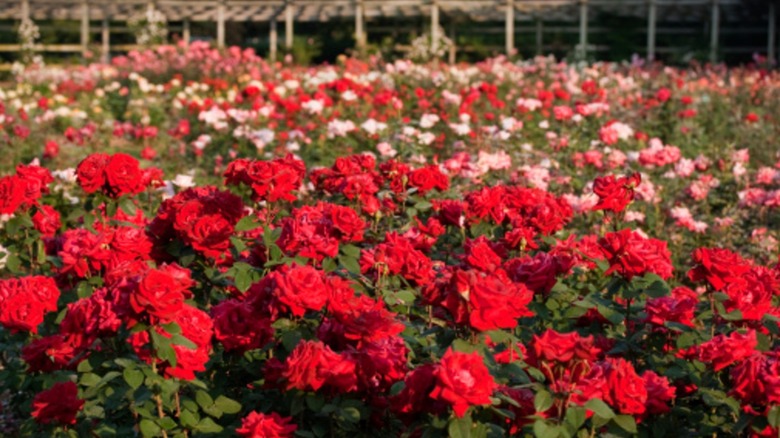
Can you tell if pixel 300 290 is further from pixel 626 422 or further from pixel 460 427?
pixel 626 422

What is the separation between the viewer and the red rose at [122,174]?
12.8ft

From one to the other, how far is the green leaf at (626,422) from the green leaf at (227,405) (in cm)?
107

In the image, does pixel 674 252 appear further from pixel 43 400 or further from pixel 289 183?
pixel 43 400

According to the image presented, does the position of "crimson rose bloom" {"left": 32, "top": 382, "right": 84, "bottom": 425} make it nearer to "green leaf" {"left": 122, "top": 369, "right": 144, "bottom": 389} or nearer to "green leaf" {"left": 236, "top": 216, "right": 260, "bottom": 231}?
"green leaf" {"left": 122, "top": 369, "right": 144, "bottom": 389}

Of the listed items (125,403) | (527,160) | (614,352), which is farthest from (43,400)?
(527,160)

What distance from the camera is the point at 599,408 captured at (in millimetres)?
2340

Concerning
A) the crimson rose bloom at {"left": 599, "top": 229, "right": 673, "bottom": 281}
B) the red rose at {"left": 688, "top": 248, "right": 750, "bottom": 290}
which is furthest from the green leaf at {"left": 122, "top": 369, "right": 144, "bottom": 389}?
the red rose at {"left": 688, "top": 248, "right": 750, "bottom": 290}

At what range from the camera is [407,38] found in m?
25.8

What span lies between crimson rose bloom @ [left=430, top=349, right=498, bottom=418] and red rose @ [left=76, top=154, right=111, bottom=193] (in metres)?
2.05

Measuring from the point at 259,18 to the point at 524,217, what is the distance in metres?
23.3

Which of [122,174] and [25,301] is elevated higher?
[122,174]

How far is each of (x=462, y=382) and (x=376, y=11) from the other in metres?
23.6

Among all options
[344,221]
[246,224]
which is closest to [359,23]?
[246,224]

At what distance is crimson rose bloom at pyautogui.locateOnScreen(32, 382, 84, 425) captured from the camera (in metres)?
3.14
